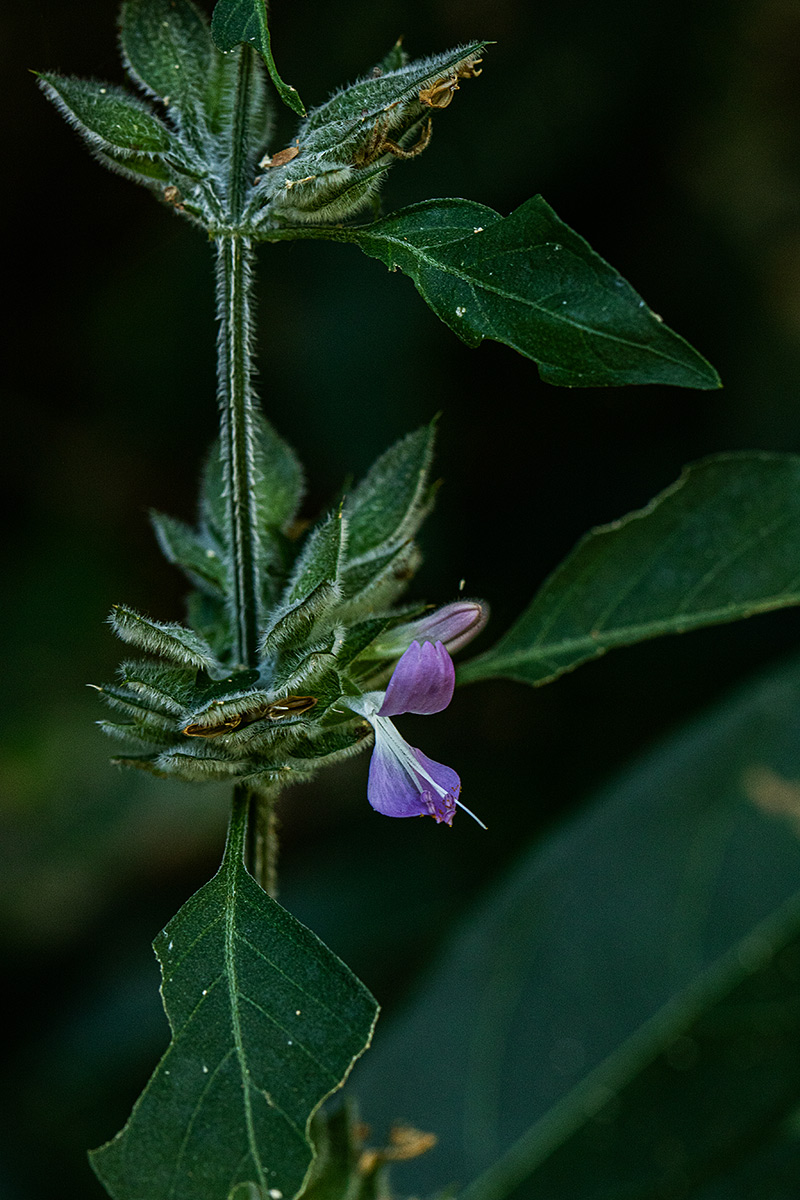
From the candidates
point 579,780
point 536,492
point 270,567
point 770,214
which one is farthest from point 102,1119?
point 770,214

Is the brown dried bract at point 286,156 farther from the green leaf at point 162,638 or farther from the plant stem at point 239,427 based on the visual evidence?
the green leaf at point 162,638

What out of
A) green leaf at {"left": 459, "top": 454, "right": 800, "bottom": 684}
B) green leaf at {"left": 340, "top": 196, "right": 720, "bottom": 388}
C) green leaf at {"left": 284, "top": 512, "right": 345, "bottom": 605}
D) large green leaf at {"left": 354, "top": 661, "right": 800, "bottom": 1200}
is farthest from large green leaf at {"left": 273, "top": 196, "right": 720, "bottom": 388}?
large green leaf at {"left": 354, "top": 661, "right": 800, "bottom": 1200}

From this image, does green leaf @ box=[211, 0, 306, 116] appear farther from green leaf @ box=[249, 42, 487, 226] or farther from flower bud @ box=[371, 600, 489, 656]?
flower bud @ box=[371, 600, 489, 656]

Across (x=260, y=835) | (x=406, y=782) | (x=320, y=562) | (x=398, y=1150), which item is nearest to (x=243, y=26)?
(x=320, y=562)

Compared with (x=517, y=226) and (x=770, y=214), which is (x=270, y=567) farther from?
(x=770, y=214)

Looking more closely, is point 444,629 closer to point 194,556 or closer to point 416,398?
point 194,556

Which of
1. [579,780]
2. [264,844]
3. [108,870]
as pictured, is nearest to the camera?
[264,844]

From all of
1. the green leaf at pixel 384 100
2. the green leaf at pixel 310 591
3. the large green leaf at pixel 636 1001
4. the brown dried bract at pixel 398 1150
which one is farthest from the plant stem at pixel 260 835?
the large green leaf at pixel 636 1001
